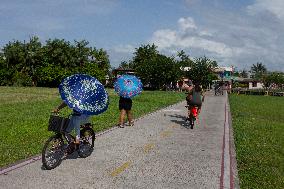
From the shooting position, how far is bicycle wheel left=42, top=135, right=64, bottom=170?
8273 millimetres

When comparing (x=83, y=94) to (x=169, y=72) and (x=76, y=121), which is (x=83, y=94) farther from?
(x=169, y=72)

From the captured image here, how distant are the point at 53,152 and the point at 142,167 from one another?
1.99 m

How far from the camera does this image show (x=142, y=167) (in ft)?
29.6

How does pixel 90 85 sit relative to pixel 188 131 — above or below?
above

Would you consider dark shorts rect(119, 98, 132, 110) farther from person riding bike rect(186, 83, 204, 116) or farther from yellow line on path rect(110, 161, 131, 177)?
yellow line on path rect(110, 161, 131, 177)

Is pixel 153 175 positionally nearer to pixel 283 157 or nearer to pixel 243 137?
pixel 283 157

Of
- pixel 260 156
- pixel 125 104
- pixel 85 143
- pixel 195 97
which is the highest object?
pixel 195 97

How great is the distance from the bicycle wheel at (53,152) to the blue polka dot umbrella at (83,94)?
871 millimetres

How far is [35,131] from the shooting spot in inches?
560

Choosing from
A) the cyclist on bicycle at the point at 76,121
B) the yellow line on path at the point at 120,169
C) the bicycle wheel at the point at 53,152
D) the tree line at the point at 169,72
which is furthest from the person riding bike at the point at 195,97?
the tree line at the point at 169,72

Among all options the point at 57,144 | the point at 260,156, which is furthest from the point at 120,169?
the point at 260,156

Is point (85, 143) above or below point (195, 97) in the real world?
below

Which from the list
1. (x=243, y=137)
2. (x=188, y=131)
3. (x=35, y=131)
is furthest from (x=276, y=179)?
(x=35, y=131)

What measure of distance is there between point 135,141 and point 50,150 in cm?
450
